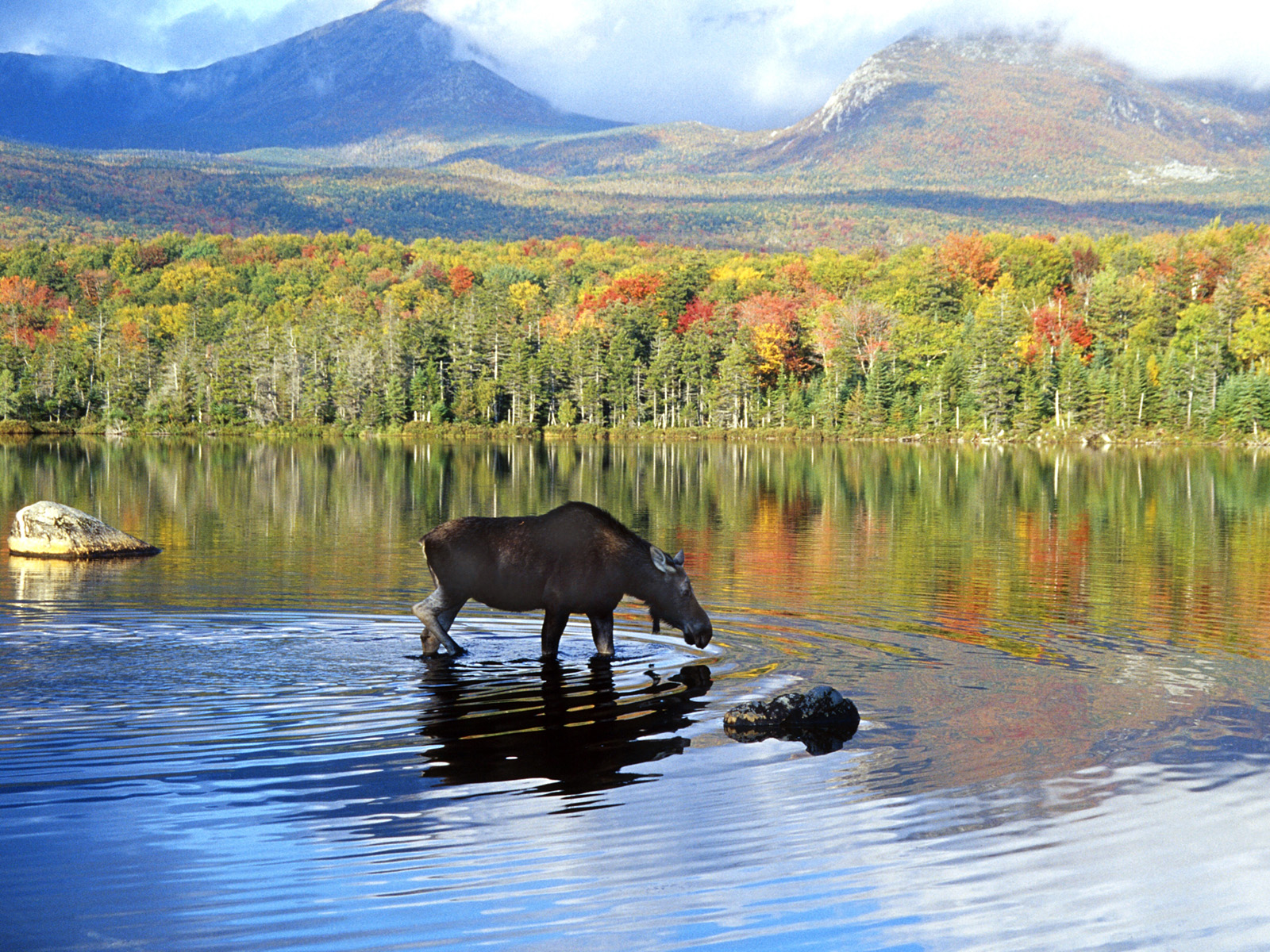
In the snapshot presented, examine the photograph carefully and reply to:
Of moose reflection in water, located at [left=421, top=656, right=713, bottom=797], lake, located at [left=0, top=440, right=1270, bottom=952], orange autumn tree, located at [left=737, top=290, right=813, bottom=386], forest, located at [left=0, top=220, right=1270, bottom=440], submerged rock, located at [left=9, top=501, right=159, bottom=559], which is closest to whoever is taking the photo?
lake, located at [left=0, top=440, right=1270, bottom=952]

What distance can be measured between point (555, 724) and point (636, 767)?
4.79 feet

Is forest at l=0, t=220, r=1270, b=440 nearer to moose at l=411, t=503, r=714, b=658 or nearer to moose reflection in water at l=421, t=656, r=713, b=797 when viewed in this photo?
moose at l=411, t=503, r=714, b=658

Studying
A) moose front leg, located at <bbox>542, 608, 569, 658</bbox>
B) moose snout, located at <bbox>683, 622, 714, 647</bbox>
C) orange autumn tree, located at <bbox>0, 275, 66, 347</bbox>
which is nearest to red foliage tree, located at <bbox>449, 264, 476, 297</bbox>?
orange autumn tree, located at <bbox>0, 275, 66, 347</bbox>

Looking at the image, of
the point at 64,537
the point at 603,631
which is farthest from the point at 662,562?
the point at 64,537

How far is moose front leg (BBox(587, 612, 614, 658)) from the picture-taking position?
14516 mm

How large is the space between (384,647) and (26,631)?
4.68 m

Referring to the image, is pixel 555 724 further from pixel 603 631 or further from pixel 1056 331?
pixel 1056 331

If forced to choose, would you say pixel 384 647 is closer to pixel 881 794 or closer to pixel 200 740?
pixel 200 740

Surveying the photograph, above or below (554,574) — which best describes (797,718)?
below

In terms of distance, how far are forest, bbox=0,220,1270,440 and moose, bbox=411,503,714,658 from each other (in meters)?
90.2

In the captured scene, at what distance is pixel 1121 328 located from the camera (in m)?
118

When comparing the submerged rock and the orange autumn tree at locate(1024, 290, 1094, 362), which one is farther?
the orange autumn tree at locate(1024, 290, 1094, 362)

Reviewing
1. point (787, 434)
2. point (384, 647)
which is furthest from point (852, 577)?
point (787, 434)

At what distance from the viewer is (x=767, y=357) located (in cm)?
12231
